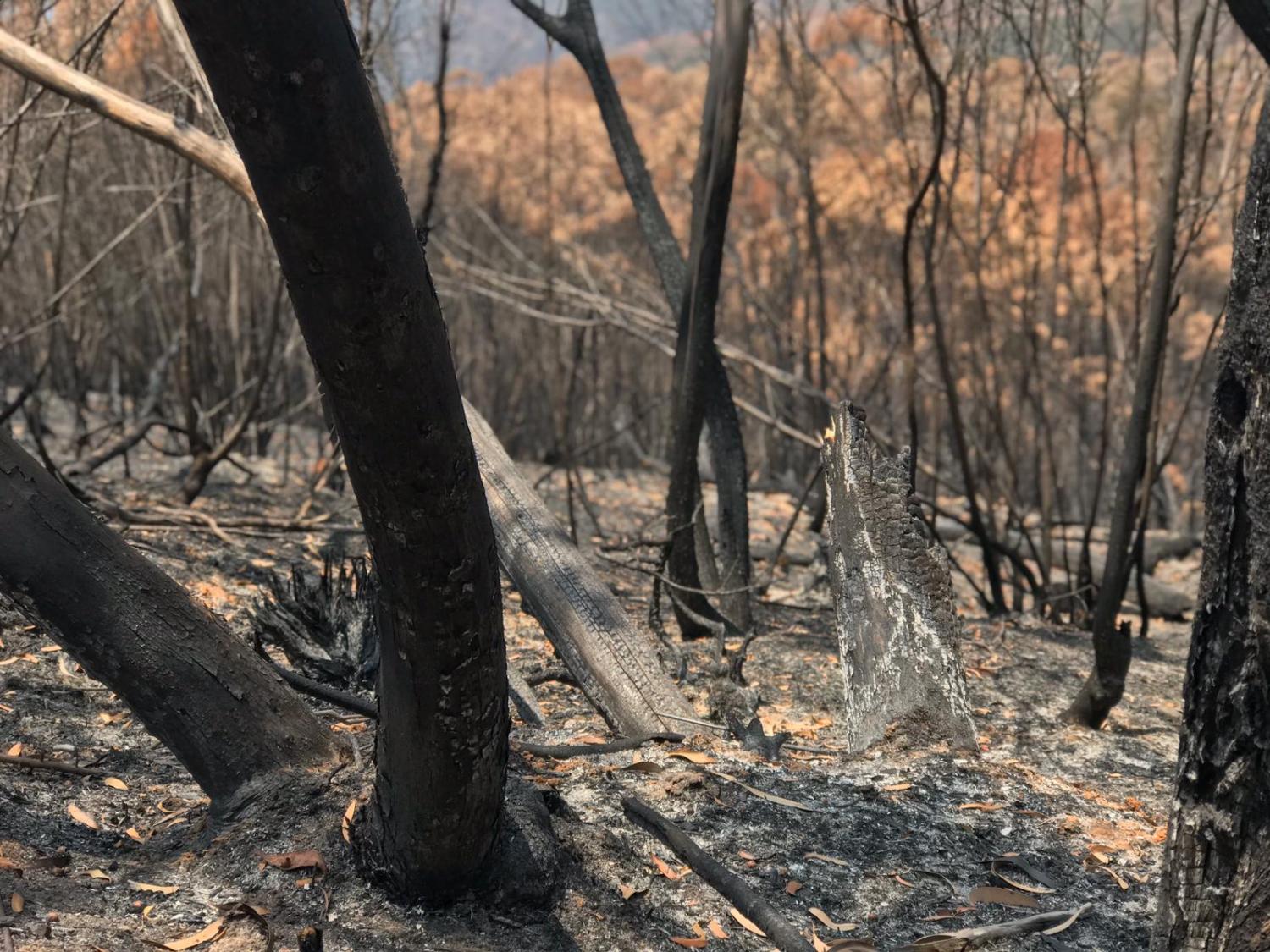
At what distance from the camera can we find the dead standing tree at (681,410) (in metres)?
3.01

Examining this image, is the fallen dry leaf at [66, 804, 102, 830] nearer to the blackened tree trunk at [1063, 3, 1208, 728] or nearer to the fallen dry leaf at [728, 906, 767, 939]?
the fallen dry leaf at [728, 906, 767, 939]

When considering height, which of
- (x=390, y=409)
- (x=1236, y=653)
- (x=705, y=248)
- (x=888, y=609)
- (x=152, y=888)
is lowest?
(x=152, y=888)

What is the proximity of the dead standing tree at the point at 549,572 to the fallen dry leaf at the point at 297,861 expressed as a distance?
0.79 meters

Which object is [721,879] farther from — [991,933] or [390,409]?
[390,409]

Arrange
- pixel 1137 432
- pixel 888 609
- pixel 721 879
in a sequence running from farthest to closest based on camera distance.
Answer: pixel 1137 432 < pixel 888 609 < pixel 721 879

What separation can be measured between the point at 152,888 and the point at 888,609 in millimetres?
1476

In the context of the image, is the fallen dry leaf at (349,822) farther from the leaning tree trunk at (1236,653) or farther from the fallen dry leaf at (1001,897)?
the leaning tree trunk at (1236,653)

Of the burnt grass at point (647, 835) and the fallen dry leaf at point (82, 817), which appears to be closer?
the burnt grass at point (647, 835)

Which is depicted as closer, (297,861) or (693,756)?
(297,861)

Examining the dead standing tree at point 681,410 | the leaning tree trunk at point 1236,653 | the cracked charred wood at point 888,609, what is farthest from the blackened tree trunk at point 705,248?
the leaning tree trunk at point 1236,653

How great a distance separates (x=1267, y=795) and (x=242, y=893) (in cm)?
126

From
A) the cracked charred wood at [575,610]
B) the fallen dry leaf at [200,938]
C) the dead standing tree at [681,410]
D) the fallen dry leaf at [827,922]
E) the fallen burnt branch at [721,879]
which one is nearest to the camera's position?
the fallen dry leaf at [200,938]

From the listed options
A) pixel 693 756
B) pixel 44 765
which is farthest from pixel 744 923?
pixel 44 765

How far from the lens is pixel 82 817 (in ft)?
5.61
